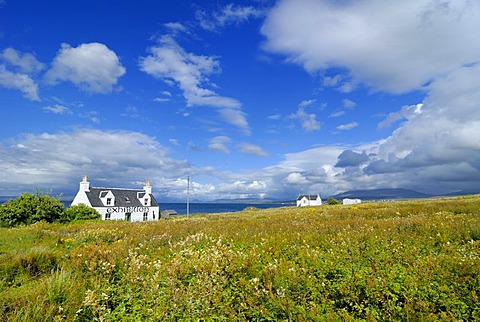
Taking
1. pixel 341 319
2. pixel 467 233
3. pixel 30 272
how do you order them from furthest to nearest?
pixel 467 233, pixel 30 272, pixel 341 319

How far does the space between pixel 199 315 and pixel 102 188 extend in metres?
58.7

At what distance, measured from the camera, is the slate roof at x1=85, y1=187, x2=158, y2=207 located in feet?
173

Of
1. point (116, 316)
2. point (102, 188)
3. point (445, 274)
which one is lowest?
point (116, 316)

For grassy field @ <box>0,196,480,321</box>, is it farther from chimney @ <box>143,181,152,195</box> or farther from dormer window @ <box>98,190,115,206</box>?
chimney @ <box>143,181,152,195</box>

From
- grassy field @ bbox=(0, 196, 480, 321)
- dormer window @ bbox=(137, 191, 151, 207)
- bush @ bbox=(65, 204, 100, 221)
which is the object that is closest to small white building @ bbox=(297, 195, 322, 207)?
dormer window @ bbox=(137, 191, 151, 207)

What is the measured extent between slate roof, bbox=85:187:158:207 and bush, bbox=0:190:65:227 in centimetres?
2482

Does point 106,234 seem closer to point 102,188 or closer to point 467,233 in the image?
point 467,233

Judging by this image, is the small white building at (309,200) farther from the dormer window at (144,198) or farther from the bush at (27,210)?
the bush at (27,210)

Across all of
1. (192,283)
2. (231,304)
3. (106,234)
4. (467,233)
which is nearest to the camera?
(231,304)

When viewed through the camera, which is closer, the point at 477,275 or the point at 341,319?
the point at 341,319

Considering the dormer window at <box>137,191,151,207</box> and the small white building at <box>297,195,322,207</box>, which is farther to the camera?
the small white building at <box>297,195,322,207</box>

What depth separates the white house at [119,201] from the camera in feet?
171

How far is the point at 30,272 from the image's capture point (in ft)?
23.5

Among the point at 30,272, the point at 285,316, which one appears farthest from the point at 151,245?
the point at 285,316
